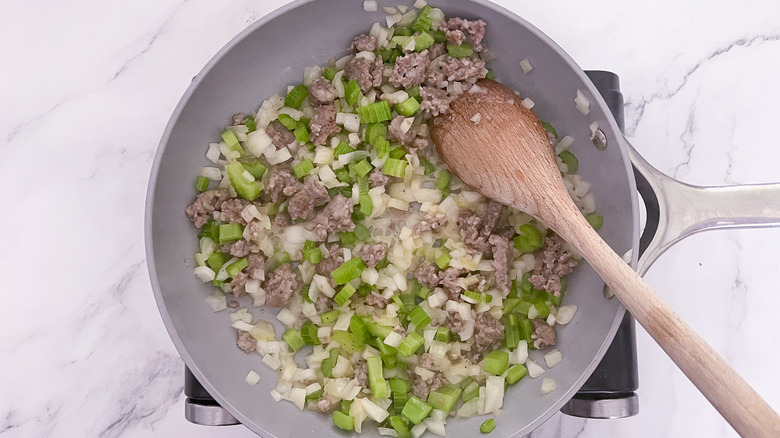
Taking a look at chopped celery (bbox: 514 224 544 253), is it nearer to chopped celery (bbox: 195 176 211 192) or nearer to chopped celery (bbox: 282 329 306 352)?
chopped celery (bbox: 282 329 306 352)

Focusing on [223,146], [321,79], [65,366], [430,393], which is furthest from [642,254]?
[65,366]

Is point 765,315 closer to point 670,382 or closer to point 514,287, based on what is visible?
point 670,382

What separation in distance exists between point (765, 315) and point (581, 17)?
33.4 inches

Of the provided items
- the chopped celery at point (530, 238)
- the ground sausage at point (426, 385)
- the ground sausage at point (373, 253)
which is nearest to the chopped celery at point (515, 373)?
the ground sausage at point (426, 385)

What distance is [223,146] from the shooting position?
1.57 m

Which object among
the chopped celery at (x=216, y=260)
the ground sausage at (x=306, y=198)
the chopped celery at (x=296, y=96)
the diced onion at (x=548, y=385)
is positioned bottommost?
the diced onion at (x=548, y=385)

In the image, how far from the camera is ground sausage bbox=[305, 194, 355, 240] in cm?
154

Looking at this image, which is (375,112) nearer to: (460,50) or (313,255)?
(460,50)

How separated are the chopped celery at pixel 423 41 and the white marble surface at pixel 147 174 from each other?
10.2 inches

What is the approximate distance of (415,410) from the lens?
4.99ft

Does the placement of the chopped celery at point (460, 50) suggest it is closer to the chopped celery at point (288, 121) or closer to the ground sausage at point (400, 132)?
the ground sausage at point (400, 132)

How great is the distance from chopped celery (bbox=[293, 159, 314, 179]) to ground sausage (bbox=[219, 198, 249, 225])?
0.46 ft

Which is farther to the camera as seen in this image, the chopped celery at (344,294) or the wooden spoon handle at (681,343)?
the chopped celery at (344,294)

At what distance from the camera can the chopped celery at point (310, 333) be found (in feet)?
5.15
